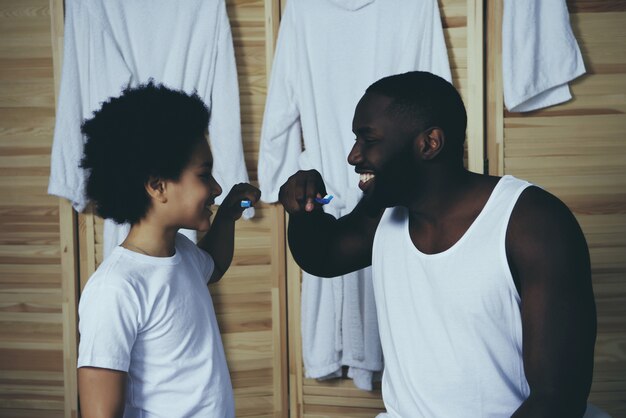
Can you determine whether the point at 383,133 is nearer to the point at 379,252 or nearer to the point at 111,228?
the point at 379,252

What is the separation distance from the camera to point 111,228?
7.35ft

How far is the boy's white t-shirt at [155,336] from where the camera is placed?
1188 mm

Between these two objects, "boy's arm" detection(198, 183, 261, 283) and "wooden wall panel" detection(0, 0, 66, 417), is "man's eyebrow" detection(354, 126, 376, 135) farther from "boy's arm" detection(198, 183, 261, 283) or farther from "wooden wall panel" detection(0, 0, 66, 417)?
"wooden wall panel" detection(0, 0, 66, 417)

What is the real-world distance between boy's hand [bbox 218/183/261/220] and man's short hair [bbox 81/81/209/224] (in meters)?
0.22

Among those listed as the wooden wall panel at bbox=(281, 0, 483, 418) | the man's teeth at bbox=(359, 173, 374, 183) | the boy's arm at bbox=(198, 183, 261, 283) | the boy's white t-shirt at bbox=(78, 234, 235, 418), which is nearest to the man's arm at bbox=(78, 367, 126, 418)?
the boy's white t-shirt at bbox=(78, 234, 235, 418)

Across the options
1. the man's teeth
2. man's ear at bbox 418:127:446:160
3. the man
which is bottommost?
the man

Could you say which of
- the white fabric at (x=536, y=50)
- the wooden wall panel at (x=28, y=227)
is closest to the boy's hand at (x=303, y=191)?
the white fabric at (x=536, y=50)

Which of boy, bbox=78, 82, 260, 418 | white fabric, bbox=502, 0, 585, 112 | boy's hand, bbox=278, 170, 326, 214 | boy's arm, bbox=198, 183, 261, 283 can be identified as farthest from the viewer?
white fabric, bbox=502, 0, 585, 112

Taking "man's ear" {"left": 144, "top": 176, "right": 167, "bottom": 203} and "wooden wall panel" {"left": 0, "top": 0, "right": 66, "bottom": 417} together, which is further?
"wooden wall panel" {"left": 0, "top": 0, "right": 66, "bottom": 417}

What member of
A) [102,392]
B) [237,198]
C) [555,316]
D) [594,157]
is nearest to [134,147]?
[237,198]

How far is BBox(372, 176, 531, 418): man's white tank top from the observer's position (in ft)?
4.24

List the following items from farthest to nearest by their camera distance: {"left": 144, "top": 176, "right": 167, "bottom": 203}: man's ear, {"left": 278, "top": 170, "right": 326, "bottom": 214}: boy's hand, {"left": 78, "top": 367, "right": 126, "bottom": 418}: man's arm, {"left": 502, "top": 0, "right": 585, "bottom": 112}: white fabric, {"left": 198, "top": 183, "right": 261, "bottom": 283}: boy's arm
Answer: {"left": 502, "top": 0, "right": 585, "bottom": 112}: white fabric < {"left": 198, "top": 183, "right": 261, "bottom": 283}: boy's arm < {"left": 278, "top": 170, "right": 326, "bottom": 214}: boy's hand < {"left": 144, "top": 176, "right": 167, "bottom": 203}: man's ear < {"left": 78, "top": 367, "right": 126, "bottom": 418}: man's arm

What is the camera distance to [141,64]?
2260mm

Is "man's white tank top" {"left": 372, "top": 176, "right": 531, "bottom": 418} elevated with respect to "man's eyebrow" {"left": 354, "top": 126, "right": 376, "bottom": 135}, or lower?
lower
